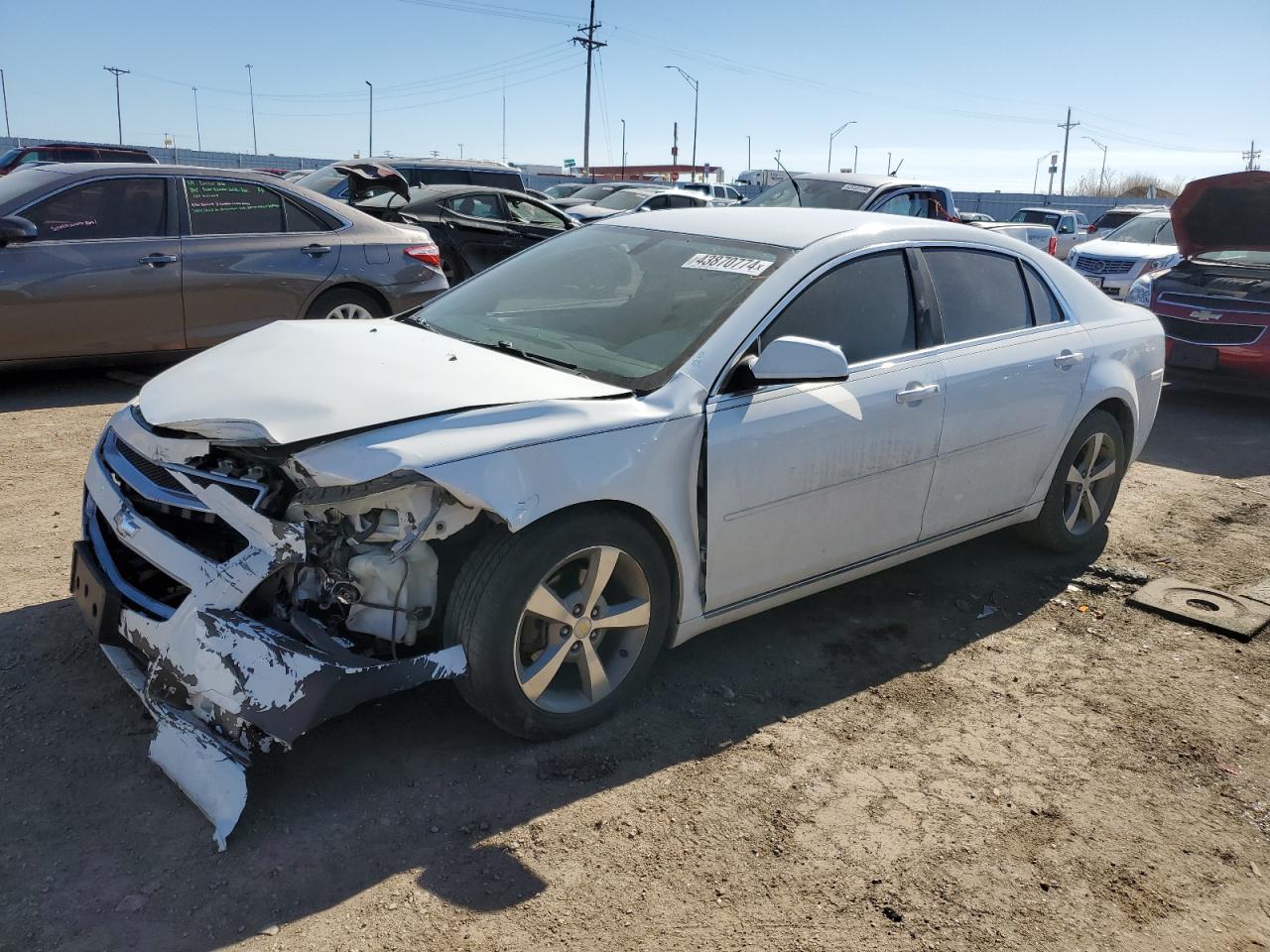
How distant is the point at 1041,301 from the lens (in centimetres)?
480

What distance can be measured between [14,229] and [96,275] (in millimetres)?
539

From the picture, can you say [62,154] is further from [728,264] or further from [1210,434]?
[728,264]

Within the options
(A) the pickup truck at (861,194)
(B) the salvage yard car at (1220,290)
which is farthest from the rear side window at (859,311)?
(A) the pickup truck at (861,194)

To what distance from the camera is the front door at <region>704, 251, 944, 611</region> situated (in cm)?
348

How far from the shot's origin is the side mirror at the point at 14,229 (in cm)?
662

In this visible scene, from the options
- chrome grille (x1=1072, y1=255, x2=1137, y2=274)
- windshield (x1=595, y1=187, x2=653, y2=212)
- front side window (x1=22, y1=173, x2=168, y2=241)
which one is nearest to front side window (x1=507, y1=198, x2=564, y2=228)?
front side window (x1=22, y1=173, x2=168, y2=241)

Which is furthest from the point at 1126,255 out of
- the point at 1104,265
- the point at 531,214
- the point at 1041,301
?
the point at 1041,301

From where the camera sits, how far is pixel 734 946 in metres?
2.55

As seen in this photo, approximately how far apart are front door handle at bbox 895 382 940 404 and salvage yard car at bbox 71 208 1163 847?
1cm

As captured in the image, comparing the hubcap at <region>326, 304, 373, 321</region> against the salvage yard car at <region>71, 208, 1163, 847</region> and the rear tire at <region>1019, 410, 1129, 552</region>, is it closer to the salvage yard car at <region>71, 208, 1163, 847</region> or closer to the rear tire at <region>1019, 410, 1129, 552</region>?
the salvage yard car at <region>71, 208, 1163, 847</region>

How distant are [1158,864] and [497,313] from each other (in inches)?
115

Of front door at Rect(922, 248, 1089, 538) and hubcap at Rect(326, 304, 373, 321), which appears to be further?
hubcap at Rect(326, 304, 373, 321)

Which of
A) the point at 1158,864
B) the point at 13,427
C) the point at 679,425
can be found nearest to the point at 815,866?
the point at 1158,864

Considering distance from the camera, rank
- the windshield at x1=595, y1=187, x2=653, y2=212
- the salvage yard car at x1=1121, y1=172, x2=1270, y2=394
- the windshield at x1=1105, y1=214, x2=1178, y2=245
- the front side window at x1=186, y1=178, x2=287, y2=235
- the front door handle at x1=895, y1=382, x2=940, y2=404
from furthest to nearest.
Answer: the windshield at x1=595, y1=187, x2=653, y2=212, the windshield at x1=1105, y1=214, x2=1178, y2=245, the salvage yard car at x1=1121, y1=172, x2=1270, y2=394, the front side window at x1=186, y1=178, x2=287, y2=235, the front door handle at x1=895, y1=382, x2=940, y2=404
